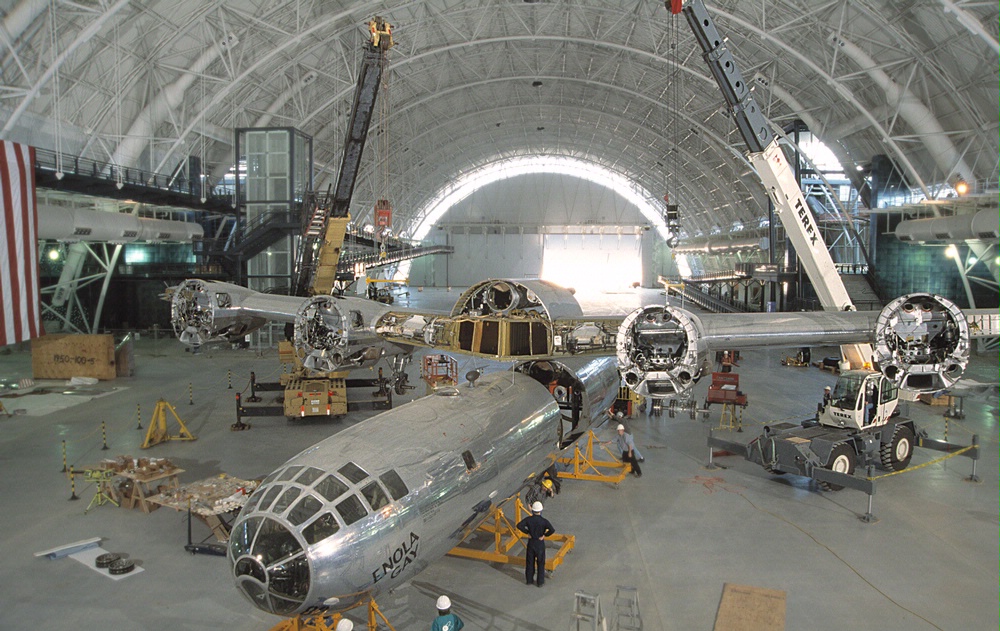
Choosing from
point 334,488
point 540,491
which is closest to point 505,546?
point 540,491

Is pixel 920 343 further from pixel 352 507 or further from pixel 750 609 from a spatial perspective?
pixel 352 507

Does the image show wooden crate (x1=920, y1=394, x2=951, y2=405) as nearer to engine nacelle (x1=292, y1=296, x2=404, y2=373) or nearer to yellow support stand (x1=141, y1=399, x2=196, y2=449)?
engine nacelle (x1=292, y1=296, x2=404, y2=373)

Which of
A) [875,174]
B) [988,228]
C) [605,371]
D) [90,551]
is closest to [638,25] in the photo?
[875,174]

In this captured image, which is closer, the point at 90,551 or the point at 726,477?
the point at 90,551

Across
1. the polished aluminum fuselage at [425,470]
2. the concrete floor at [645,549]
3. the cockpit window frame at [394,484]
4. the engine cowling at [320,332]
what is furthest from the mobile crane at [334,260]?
the cockpit window frame at [394,484]

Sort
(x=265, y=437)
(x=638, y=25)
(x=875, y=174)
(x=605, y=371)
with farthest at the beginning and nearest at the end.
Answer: (x=638, y=25) → (x=875, y=174) → (x=265, y=437) → (x=605, y=371)

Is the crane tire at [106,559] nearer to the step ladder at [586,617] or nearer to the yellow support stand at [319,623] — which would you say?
the yellow support stand at [319,623]

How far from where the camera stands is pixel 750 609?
12.0 metres

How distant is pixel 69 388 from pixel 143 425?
989cm

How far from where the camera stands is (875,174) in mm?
45625

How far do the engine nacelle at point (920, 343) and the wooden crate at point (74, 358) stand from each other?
34641 millimetres

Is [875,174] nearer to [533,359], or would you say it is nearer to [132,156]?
[533,359]

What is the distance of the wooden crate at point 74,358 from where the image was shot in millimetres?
34188

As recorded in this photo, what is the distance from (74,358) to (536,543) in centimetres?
3136
